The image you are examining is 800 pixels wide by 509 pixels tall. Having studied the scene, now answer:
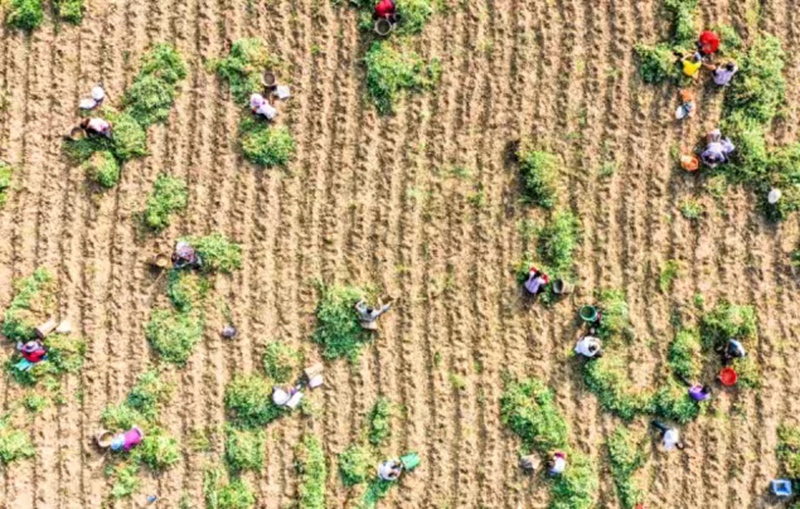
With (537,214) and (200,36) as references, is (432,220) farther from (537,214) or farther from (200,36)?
(200,36)

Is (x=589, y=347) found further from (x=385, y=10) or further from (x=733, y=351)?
(x=385, y=10)

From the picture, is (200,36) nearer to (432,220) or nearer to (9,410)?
(432,220)

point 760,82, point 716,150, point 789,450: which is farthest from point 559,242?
point 789,450

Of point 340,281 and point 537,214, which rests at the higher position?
point 537,214

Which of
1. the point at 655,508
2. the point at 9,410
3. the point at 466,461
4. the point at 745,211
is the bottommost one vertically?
the point at 655,508

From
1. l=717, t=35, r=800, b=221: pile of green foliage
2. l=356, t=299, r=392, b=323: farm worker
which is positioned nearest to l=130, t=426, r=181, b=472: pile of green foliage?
l=356, t=299, r=392, b=323: farm worker

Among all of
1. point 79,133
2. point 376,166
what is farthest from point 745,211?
point 79,133
